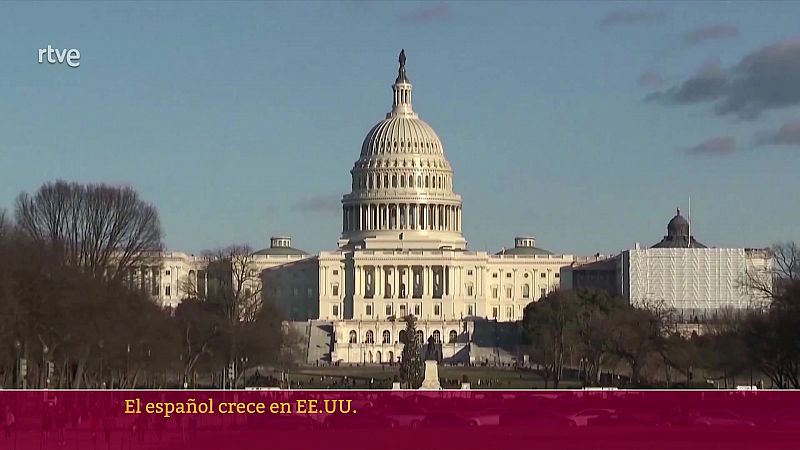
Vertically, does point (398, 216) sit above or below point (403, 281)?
above

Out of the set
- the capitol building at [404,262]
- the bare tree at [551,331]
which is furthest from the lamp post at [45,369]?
the capitol building at [404,262]

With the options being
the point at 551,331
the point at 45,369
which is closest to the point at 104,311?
the point at 45,369

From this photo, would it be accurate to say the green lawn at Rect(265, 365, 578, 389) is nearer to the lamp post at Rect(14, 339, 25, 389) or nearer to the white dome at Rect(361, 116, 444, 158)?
the lamp post at Rect(14, 339, 25, 389)

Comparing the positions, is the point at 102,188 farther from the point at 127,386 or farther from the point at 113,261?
the point at 127,386

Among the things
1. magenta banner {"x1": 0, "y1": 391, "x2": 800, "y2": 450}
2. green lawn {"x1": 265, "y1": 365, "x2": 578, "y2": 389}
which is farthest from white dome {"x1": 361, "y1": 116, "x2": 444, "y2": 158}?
magenta banner {"x1": 0, "y1": 391, "x2": 800, "y2": 450}

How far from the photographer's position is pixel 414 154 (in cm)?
19538

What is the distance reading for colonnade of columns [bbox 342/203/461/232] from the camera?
193 metres

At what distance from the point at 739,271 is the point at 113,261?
9830cm

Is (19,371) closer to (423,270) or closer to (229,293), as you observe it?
(229,293)

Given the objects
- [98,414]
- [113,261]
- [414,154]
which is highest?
[414,154]

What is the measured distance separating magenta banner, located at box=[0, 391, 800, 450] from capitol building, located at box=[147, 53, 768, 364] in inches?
4972

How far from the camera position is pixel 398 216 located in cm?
19275

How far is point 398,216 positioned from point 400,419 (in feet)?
531

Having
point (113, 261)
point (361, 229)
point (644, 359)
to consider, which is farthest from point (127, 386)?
point (361, 229)
